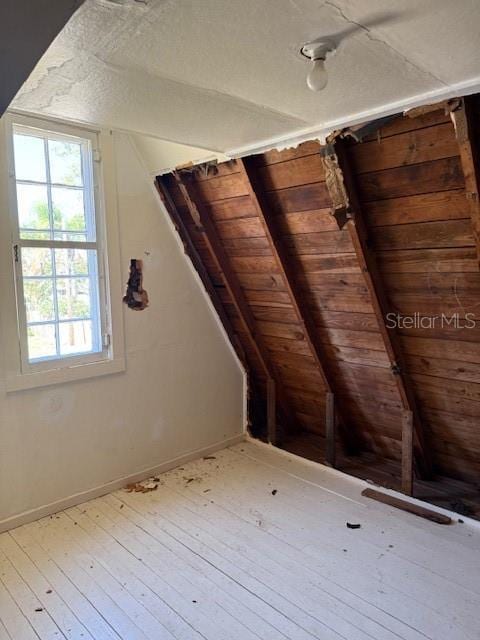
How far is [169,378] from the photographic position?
3.20 m

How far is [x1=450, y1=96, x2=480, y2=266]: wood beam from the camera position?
158 centimetres

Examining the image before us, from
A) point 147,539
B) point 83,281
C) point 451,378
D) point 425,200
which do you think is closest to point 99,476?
point 147,539

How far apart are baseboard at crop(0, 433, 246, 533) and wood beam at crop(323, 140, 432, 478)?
1.54m

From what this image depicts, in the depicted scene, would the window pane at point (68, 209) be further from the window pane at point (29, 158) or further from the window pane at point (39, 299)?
the window pane at point (39, 299)

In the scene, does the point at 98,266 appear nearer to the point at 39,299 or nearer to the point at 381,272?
the point at 39,299

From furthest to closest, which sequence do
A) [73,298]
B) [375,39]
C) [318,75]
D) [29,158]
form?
[73,298], [29,158], [318,75], [375,39]

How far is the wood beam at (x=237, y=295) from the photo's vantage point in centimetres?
276

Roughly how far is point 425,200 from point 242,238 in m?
1.15

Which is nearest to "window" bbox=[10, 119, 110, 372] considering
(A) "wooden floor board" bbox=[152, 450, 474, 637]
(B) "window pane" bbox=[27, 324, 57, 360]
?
(B) "window pane" bbox=[27, 324, 57, 360]

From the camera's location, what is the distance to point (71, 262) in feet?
8.82

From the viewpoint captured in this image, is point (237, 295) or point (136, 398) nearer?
point (136, 398)

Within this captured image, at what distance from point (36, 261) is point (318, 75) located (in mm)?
1873

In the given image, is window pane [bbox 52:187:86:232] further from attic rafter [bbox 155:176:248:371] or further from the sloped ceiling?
the sloped ceiling

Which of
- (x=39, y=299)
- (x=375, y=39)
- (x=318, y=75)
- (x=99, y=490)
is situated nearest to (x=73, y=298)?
(x=39, y=299)
